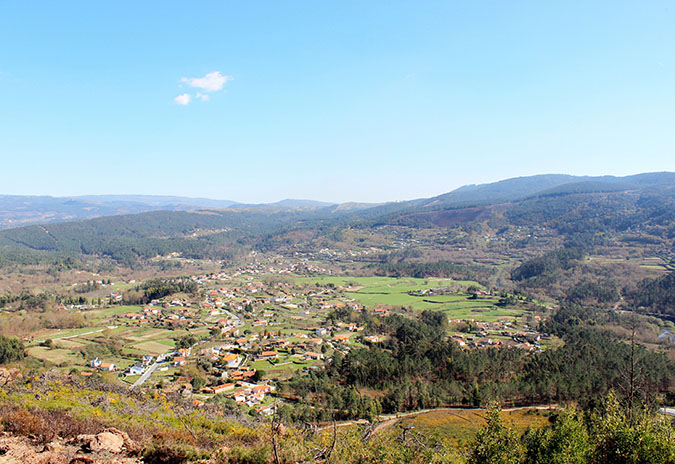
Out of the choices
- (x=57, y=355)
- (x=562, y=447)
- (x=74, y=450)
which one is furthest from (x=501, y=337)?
(x=57, y=355)

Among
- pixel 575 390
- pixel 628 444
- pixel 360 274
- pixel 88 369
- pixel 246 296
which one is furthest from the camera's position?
pixel 360 274

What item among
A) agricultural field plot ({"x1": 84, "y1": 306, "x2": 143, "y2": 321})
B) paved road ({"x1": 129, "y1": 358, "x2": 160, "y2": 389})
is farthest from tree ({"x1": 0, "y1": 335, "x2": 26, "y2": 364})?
agricultural field plot ({"x1": 84, "y1": 306, "x2": 143, "y2": 321})

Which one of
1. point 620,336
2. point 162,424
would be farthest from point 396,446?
point 620,336

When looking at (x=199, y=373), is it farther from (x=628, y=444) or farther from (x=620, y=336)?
(x=620, y=336)

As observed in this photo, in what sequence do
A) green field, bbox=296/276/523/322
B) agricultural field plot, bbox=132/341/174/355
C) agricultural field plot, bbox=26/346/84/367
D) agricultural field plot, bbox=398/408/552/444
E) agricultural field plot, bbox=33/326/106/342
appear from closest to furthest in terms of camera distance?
agricultural field plot, bbox=398/408/552/444
agricultural field plot, bbox=26/346/84/367
agricultural field plot, bbox=132/341/174/355
agricultural field plot, bbox=33/326/106/342
green field, bbox=296/276/523/322

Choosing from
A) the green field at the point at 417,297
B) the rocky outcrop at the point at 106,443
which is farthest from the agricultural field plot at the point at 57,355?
the green field at the point at 417,297

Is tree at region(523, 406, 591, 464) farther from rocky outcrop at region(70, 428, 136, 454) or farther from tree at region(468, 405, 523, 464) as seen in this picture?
rocky outcrop at region(70, 428, 136, 454)

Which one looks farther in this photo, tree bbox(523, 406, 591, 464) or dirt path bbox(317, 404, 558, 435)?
dirt path bbox(317, 404, 558, 435)

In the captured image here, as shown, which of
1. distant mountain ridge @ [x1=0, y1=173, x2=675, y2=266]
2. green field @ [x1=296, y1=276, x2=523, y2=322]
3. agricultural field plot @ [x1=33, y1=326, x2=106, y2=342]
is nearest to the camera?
agricultural field plot @ [x1=33, y1=326, x2=106, y2=342]
